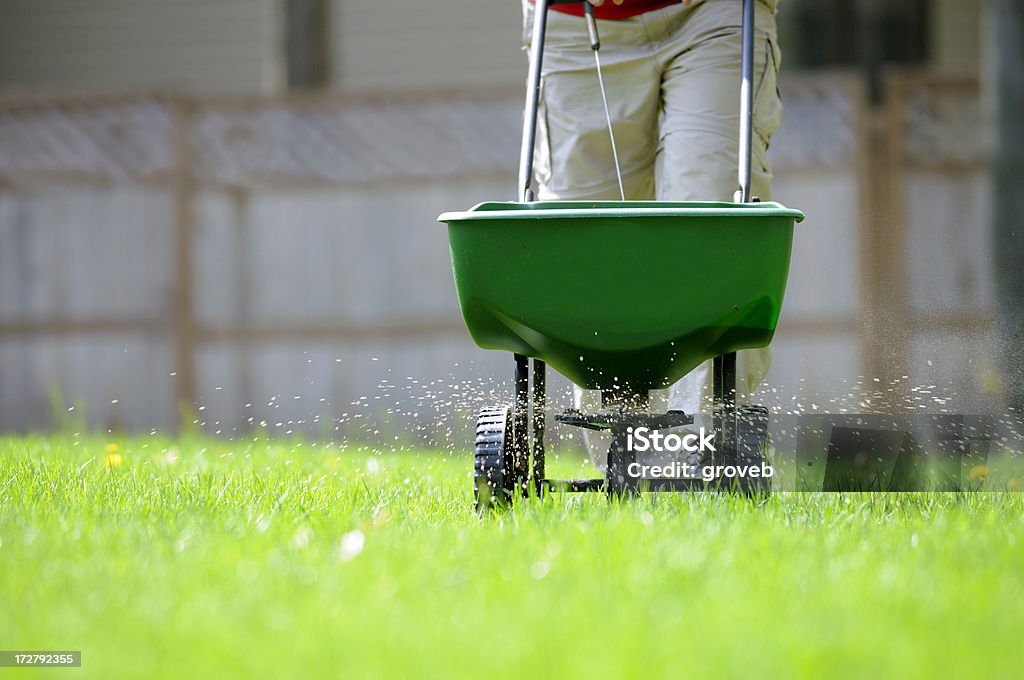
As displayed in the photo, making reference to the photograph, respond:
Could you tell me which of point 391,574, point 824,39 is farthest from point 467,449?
point 824,39

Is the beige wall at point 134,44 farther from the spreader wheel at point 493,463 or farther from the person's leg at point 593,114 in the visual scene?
the spreader wheel at point 493,463

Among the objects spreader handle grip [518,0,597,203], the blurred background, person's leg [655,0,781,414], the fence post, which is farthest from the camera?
the fence post

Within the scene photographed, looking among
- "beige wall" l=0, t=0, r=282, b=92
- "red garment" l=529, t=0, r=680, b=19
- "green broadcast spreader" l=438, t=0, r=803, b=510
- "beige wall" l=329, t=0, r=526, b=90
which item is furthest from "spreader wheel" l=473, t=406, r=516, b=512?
"beige wall" l=0, t=0, r=282, b=92

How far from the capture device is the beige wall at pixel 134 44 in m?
9.50

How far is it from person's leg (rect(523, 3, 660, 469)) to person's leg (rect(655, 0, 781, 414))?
0.07 m

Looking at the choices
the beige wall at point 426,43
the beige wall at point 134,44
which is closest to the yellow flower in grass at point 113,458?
the beige wall at point 426,43

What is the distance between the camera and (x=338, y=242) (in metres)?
7.08

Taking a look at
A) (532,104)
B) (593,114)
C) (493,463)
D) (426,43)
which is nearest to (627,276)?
(493,463)

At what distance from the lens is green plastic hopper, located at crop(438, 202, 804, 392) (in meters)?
2.47

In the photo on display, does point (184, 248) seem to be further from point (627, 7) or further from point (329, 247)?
point (627, 7)

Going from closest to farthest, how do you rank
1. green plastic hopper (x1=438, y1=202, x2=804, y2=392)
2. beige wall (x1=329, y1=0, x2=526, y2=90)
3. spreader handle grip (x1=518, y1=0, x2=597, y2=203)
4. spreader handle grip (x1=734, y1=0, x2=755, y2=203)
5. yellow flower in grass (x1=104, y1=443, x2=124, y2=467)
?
green plastic hopper (x1=438, y1=202, x2=804, y2=392) → spreader handle grip (x1=734, y1=0, x2=755, y2=203) → spreader handle grip (x1=518, y1=0, x2=597, y2=203) → yellow flower in grass (x1=104, y1=443, x2=124, y2=467) → beige wall (x1=329, y1=0, x2=526, y2=90)

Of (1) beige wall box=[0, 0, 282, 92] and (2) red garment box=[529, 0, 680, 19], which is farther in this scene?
(1) beige wall box=[0, 0, 282, 92]

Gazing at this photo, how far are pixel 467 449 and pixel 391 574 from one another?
3.13 meters

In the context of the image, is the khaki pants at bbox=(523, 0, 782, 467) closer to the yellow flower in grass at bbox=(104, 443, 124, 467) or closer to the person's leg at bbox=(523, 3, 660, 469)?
the person's leg at bbox=(523, 3, 660, 469)
